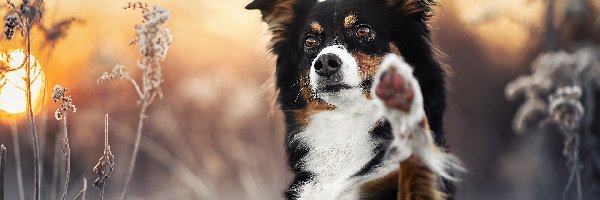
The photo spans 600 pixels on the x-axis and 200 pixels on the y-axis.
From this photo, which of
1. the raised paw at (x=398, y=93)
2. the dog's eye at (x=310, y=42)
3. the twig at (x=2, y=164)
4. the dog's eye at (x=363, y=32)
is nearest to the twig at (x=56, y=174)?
the twig at (x=2, y=164)

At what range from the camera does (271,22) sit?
3.80m

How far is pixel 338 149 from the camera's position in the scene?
3275 millimetres

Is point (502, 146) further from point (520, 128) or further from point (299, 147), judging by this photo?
point (299, 147)

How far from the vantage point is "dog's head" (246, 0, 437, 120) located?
3.11 metres

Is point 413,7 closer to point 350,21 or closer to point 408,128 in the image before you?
point 350,21

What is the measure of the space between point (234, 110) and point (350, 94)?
239 cm

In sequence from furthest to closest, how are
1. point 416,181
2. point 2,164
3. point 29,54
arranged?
point 29,54
point 2,164
point 416,181

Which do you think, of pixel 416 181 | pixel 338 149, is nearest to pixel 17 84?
pixel 338 149

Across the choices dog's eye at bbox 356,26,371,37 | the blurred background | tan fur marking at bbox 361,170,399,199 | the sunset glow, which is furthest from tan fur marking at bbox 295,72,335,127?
the blurred background

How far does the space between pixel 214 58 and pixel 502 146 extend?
2432 mm

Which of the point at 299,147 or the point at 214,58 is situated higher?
the point at 214,58

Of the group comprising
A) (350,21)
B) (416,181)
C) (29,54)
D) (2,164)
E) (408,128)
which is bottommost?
(416,181)

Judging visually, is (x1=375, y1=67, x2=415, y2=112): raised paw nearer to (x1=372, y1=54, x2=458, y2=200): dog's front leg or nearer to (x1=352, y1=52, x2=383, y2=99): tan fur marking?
(x1=372, y1=54, x2=458, y2=200): dog's front leg

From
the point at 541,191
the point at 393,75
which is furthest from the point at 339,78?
the point at 541,191
